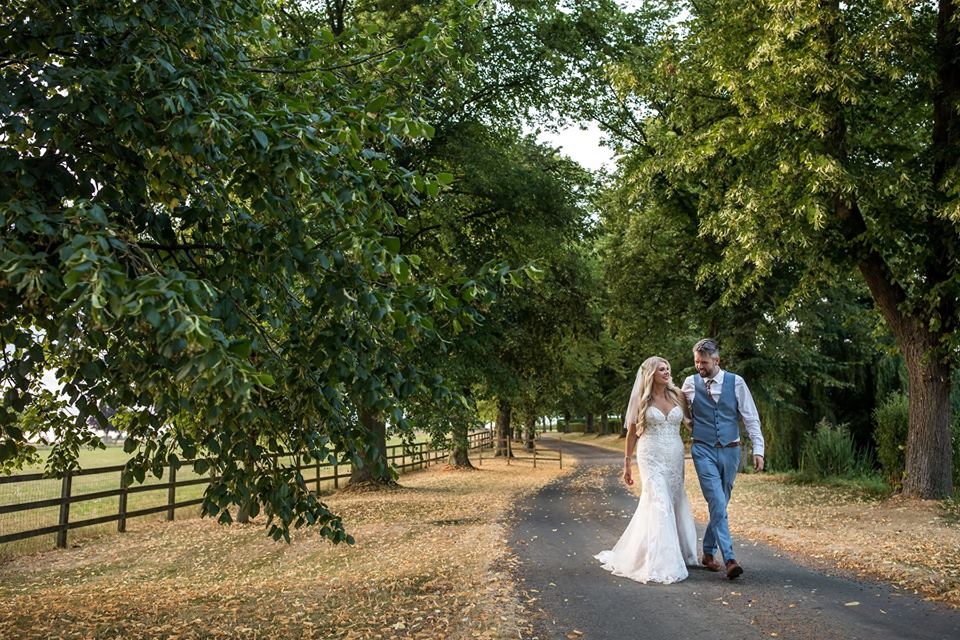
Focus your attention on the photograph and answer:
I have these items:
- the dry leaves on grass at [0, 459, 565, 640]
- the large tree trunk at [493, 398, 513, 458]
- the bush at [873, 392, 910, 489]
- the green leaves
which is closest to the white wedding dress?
the dry leaves on grass at [0, 459, 565, 640]

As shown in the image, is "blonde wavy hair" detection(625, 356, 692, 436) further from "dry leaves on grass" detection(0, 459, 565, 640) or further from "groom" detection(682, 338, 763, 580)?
"dry leaves on grass" detection(0, 459, 565, 640)

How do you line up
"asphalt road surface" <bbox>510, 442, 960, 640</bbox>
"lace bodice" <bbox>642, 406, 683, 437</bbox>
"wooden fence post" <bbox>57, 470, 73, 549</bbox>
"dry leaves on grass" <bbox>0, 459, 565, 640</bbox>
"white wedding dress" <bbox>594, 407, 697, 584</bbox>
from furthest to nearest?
"wooden fence post" <bbox>57, 470, 73, 549</bbox>
"lace bodice" <bbox>642, 406, 683, 437</bbox>
"white wedding dress" <bbox>594, 407, 697, 584</bbox>
"dry leaves on grass" <bbox>0, 459, 565, 640</bbox>
"asphalt road surface" <bbox>510, 442, 960, 640</bbox>

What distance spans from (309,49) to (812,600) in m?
5.45

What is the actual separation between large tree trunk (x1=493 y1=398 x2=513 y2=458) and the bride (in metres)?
26.0

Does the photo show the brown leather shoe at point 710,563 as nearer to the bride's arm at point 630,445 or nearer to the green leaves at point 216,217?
the bride's arm at point 630,445

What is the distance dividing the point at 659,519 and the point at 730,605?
1278 mm

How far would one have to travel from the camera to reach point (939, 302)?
11.7 meters

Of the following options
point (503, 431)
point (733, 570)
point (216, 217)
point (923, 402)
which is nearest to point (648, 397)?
point (733, 570)

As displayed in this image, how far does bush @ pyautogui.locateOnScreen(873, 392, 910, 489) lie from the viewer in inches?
587

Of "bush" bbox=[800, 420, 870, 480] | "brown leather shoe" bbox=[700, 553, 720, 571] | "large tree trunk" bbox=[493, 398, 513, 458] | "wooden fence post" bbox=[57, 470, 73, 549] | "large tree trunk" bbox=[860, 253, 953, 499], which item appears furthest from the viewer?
"large tree trunk" bbox=[493, 398, 513, 458]

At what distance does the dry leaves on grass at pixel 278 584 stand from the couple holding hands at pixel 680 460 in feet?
4.34

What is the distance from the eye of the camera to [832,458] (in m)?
18.5

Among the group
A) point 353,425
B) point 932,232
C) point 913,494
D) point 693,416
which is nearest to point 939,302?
point 932,232

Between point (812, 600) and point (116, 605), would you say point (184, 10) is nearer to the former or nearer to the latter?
point (116, 605)
